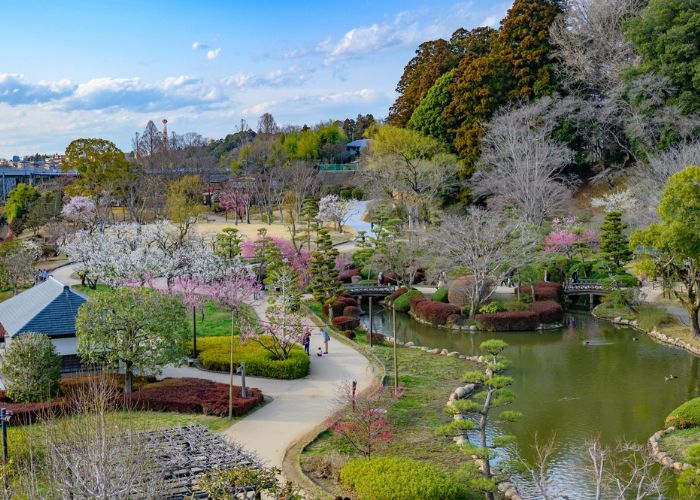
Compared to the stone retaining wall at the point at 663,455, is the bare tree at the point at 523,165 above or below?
above

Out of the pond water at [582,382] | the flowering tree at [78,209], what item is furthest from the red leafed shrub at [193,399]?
the flowering tree at [78,209]

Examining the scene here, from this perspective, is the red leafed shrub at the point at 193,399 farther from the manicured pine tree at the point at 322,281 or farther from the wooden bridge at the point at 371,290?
the wooden bridge at the point at 371,290

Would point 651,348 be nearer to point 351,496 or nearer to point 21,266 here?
point 351,496

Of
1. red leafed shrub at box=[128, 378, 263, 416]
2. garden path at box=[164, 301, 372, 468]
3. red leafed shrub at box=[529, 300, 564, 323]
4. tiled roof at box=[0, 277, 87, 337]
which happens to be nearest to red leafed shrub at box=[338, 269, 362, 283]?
red leafed shrub at box=[529, 300, 564, 323]

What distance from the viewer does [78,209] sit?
52.8 m

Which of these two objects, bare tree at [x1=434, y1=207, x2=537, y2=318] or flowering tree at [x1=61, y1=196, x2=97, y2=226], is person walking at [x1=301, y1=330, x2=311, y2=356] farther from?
flowering tree at [x1=61, y1=196, x2=97, y2=226]

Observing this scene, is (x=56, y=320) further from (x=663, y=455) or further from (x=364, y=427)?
(x=663, y=455)

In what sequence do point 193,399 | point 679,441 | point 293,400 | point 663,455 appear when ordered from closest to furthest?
point 663,455 → point 679,441 → point 193,399 → point 293,400

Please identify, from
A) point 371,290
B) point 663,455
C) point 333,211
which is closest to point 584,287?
point 371,290

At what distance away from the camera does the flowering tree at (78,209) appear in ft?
166

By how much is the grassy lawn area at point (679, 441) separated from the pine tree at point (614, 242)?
18032 mm

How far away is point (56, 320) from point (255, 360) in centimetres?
621

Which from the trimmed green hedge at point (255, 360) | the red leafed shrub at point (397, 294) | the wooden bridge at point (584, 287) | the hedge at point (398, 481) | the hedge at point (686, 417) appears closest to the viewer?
the hedge at point (398, 481)

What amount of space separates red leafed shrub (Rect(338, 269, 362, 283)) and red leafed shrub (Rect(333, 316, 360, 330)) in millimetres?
8903
